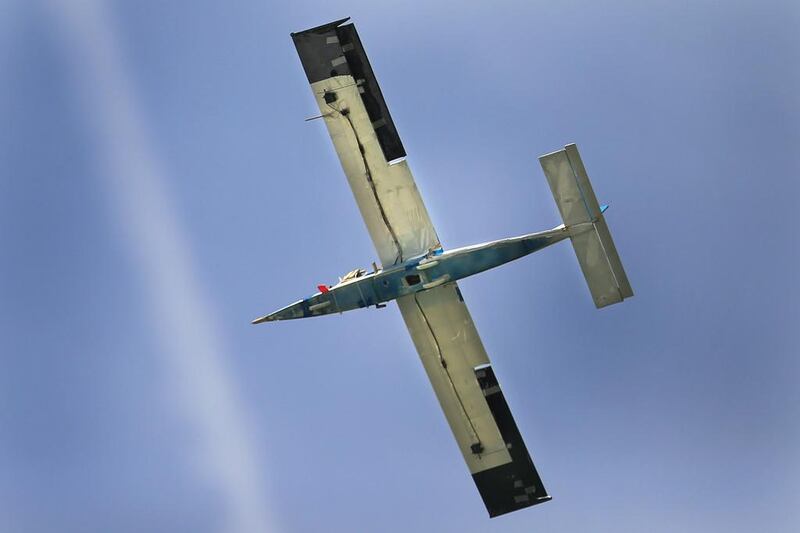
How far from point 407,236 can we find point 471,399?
5.65 meters

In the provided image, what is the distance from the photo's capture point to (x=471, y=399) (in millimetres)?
39031

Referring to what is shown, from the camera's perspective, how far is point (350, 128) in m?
36.8

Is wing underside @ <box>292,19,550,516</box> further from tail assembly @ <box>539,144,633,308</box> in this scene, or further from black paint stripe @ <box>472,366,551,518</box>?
tail assembly @ <box>539,144,633,308</box>

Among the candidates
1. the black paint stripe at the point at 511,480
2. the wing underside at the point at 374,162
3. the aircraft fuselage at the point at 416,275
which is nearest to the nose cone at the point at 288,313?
the aircraft fuselage at the point at 416,275

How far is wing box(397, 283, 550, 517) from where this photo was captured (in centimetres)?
3797

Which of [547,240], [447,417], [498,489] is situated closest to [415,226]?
[547,240]

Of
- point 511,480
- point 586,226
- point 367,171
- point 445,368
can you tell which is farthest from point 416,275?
point 511,480

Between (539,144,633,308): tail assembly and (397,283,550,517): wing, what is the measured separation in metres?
3.95

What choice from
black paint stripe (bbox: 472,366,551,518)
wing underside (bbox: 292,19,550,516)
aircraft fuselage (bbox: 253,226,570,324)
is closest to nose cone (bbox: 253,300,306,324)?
aircraft fuselage (bbox: 253,226,570,324)

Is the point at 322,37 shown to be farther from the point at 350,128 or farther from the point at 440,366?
the point at 440,366

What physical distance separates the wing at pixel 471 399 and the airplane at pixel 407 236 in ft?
0.14

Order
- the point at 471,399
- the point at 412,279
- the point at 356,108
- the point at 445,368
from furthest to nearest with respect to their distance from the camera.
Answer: the point at 471,399, the point at 445,368, the point at 412,279, the point at 356,108

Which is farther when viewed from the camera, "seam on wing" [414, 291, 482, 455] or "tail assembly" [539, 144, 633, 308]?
"seam on wing" [414, 291, 482, 455]

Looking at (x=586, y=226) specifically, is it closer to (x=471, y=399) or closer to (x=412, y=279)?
(x=412, y=279)
